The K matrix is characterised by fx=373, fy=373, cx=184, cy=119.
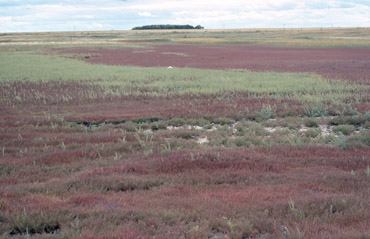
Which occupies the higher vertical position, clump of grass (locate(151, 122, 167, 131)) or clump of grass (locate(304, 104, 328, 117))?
clump of grass (locate(304, 104, 328, 117))

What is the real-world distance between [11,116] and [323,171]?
11.4 m

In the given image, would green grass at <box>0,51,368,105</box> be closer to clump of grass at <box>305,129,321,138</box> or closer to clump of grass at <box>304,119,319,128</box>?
clump of grass at <box>304,119,319,128</box>

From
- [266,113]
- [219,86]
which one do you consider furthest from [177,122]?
[219,86]

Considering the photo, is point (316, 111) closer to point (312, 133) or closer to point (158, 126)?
point (312, 133)

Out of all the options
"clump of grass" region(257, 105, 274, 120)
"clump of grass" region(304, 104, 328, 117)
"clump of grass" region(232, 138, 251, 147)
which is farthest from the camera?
"clump of grass" region(304, 104, 328, 117)

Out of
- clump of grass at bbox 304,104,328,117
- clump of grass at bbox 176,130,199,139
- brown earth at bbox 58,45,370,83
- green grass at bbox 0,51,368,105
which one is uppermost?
brown earth at bbox 58,45,370,83

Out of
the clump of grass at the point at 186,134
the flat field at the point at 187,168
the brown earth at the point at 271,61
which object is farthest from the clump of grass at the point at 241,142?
the brown earth at the point at 271,61

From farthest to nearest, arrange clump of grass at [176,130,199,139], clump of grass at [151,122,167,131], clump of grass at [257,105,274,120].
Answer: clump of grass at [257,105,274,120], clump of grass at [151,122,167,131], clump of grass at [176,130,199,139]

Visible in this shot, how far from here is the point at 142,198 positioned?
6.05 m

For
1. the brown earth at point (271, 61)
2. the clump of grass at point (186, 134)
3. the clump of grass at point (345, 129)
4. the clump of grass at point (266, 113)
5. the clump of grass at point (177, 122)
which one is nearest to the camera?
the clump of grass at point (186, 134)

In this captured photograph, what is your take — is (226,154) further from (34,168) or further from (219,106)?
(219,106)

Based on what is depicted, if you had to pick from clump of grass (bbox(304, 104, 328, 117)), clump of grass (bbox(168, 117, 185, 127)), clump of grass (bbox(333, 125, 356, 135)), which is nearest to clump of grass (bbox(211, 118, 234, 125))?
clump of grass (bbox(168, 117, 185, 127))

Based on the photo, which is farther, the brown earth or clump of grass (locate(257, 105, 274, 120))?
the brown earth

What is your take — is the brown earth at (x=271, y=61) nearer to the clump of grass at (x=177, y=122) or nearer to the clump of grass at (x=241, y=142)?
the clump of grass at (x=177, y=122)
